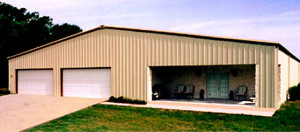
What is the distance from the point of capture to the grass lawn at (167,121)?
842 centimetres

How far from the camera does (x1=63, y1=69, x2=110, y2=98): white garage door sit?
1536cm

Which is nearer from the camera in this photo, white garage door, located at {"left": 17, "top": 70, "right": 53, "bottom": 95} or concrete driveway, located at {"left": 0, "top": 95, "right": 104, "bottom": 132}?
concrete driveway, located at {"left": 0, "top": 95, "right": 104, "bottom": 132}

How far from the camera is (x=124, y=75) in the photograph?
14.5 meters

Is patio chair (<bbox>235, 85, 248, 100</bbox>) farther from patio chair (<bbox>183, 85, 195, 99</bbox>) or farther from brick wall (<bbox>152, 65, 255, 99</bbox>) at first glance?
patio chair (<bbox>183, 85, 195, 99</bbox>)

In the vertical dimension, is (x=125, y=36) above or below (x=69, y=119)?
above

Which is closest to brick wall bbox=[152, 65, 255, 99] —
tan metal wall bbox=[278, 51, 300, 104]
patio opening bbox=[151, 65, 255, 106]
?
patio opening bbox=[151, 65, 255, 106]

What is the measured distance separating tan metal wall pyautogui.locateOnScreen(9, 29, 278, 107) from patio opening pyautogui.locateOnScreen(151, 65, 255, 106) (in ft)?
5.46

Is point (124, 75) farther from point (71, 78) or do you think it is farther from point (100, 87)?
point (71, 78)

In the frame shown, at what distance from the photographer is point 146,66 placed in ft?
45.3

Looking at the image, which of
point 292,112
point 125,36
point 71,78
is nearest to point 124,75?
point 125,36

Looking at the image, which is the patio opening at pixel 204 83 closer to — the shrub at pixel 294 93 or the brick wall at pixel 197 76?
the brick wall at pixel 197 76

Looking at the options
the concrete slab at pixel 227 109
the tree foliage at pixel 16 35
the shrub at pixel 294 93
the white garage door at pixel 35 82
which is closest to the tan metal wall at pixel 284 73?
the shrub at pixel 294 93

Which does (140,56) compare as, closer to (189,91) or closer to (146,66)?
(146,66)

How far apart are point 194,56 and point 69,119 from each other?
6696mm
